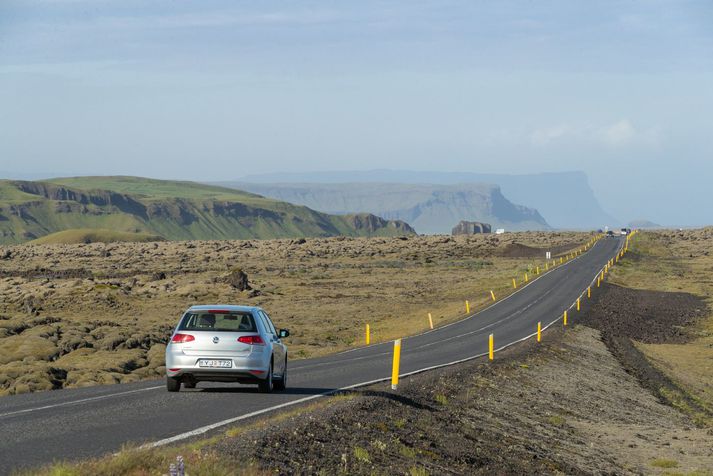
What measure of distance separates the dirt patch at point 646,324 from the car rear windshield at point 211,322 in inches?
697

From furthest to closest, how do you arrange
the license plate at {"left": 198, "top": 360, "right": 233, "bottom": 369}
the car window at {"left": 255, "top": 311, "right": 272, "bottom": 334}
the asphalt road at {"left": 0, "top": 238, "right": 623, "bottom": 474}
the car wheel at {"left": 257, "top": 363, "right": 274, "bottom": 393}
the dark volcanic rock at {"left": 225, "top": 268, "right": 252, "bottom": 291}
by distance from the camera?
the dark volcanic rock at {"left": 225, "top": 268, "right": 252, "bottom": 291} < the car wheel at {"left": 257, "top": 363, "right": 274, "bottom": 393} < the car window at {"left": 255, "top": 311, "right": 272, "bottom": 334} < the license plate at {"left": 198, "top": 360, "right": 233, "bottom": 369} < the asphalt road at {"left": 0, "top": 238, "right": 623, "bottom": 474}

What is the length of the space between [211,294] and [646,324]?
107 ft

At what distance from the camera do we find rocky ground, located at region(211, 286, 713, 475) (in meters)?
14.1

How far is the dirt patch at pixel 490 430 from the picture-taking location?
13.9 m

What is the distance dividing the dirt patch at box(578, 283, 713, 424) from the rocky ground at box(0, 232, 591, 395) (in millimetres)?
9450

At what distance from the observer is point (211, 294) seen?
7781 cm

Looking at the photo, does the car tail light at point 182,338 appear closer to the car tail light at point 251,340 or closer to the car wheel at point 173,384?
the car tail light at point 251,340

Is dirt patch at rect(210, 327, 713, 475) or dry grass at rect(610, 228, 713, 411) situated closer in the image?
dirt patch at rect(210, 327, 713, 475)

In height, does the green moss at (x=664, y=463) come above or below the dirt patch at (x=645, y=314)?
above

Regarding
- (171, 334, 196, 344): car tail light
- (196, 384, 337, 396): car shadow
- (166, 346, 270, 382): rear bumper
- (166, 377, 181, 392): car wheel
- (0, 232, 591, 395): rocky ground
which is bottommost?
(0, 232, 591, 395): rocky ground

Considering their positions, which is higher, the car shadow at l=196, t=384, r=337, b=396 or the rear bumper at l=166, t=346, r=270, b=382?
the rear bumper at l=166, t=346, r=270, b=382

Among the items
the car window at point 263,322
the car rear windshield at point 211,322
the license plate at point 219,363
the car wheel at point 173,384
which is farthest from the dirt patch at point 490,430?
the car wheel at point 173,384

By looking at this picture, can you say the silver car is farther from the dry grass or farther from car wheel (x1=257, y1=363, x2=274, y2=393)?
the dry grass

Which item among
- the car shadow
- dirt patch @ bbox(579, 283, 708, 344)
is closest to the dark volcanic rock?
dirt patch @ bbox(579, 283, 708, 344)
